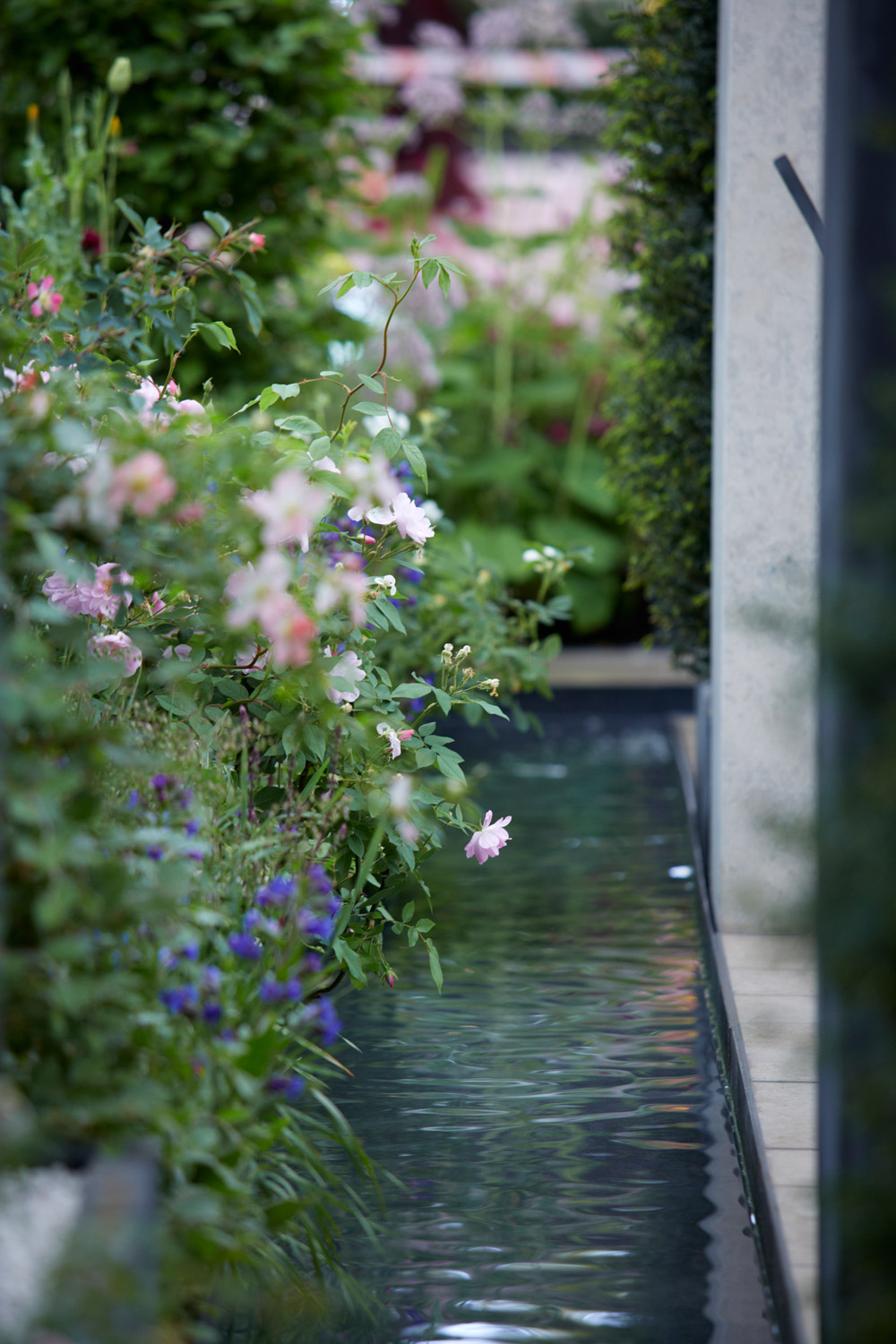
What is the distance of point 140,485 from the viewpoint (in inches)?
51.9

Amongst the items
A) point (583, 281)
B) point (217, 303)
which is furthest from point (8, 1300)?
point (583, 281)

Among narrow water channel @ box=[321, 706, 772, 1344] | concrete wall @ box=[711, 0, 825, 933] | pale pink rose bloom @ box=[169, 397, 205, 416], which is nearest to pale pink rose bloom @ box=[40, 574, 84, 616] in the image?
pale pink rose bloom @ box=[169, 397, 205, 416]

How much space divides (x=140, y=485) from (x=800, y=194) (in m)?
1.90

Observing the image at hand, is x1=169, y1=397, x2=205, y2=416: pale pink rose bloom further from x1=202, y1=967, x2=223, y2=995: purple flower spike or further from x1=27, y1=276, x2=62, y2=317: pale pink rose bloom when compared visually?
x1=202, y1=967, x2=223, y2=995: purple flower spike

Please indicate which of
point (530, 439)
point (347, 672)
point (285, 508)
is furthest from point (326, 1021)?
point (530, 439)

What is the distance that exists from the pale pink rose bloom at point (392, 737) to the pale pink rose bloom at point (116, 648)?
397 mm

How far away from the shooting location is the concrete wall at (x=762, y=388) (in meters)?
2.98

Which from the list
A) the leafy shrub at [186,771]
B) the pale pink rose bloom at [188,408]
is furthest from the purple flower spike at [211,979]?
the pale pink rose bloom at [188,408]

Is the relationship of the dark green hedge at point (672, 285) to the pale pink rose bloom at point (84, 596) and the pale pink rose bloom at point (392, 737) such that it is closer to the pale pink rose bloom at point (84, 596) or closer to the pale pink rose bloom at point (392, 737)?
the pale pink rose bloom at point (392, 737)

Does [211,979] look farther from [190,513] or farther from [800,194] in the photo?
[800,194]

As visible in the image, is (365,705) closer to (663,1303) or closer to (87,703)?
(87,703)

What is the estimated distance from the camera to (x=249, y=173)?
457 cm

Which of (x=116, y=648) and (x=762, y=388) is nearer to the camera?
(x=116, y=648)

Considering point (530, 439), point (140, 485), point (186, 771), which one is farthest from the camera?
point (530, 439)
